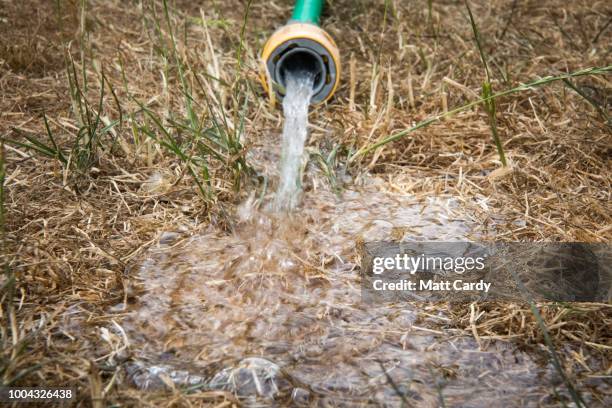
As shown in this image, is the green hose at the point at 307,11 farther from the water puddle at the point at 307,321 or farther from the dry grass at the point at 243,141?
the water puddle at the point at 307,321

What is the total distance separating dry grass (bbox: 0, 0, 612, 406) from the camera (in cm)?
157

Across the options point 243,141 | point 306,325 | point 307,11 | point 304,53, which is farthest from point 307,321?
point 307,11

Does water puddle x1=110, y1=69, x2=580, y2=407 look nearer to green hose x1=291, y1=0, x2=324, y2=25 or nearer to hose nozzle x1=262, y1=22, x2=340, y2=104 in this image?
hose nozzle x1=262, y1=22, x2=340, y2=104

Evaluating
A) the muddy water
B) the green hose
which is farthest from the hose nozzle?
the muddy water

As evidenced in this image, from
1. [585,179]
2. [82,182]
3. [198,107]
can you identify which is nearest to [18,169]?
[82,182]

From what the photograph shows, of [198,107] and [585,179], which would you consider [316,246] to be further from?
[585,179]

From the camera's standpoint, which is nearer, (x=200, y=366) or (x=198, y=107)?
(x=200, y=366)

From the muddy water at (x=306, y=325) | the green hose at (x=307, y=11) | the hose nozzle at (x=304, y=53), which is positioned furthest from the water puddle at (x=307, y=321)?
the green hose at (x=307, y=11)

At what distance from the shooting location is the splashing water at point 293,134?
2059mm

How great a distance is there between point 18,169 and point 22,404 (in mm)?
950

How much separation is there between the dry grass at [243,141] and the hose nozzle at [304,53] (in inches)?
3.0

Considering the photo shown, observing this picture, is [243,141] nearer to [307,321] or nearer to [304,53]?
[304,53]

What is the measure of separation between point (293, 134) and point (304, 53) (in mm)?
452

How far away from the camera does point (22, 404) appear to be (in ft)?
4.25
